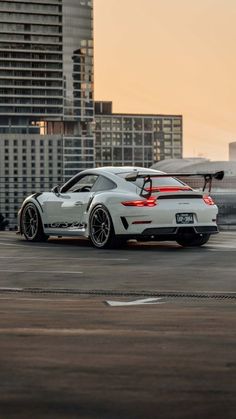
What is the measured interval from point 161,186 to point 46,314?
8180mm

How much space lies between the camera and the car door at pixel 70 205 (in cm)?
1483

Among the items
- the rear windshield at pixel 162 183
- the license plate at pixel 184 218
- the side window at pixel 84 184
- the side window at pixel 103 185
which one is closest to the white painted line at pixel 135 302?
the license plate at pixel 184 218

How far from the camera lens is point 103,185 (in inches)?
575

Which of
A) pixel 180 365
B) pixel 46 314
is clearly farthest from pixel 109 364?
pixel 46 314

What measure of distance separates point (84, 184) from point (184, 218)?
2226 millimetres

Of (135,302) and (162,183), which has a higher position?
(162,183)

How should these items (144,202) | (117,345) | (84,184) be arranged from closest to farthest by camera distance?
(117,345) < (144,202) < (84,184)

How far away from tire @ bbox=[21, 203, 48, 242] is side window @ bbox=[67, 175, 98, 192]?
866 millimetres

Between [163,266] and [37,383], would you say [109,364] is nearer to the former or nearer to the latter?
[37,383]

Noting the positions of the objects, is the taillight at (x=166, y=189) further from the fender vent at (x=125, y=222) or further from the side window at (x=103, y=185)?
the side window at (x=103, y=185)

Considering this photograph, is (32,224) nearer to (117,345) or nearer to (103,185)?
(103,185)

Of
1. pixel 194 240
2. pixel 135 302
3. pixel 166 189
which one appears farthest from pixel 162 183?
pixel 135 302

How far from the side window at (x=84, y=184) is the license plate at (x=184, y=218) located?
6.01 feet

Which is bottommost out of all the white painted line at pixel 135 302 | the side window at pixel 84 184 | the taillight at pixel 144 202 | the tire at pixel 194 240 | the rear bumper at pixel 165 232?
the tire at pixel 194 240
